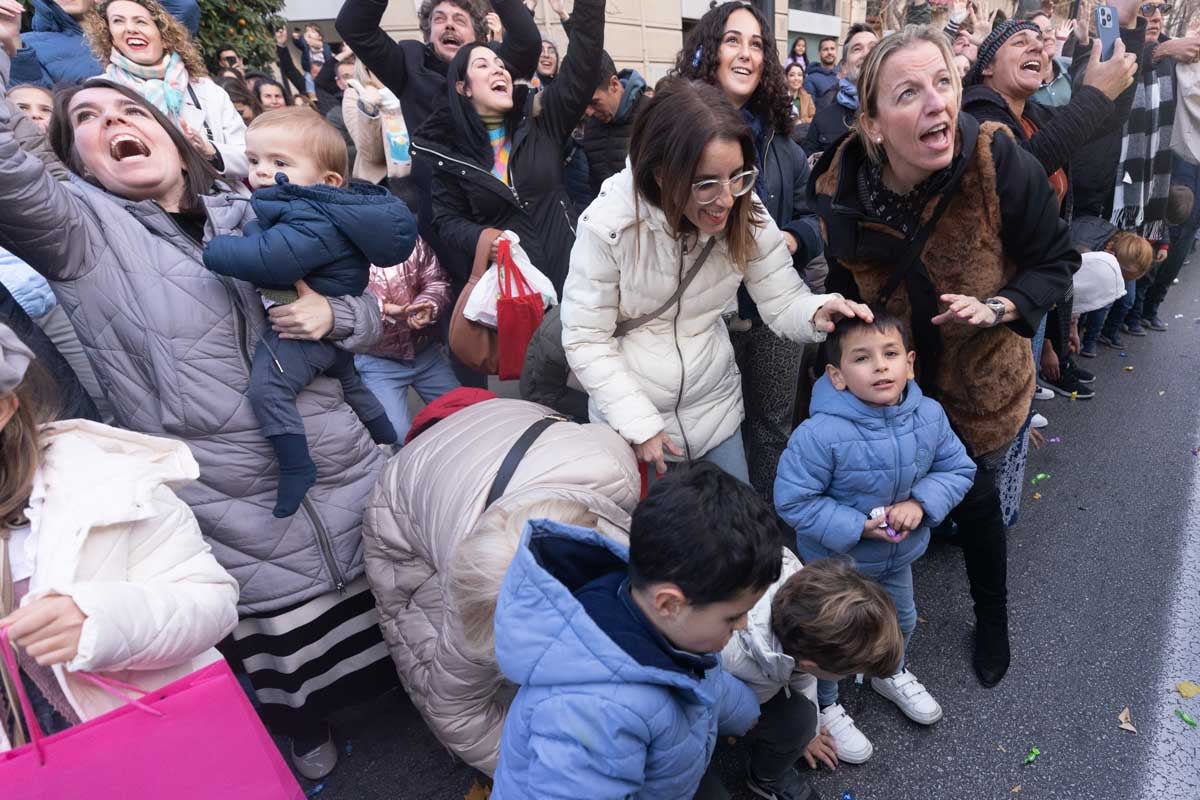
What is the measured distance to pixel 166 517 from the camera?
4.96ft

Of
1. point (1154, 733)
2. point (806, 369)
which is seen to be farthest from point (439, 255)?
point (1154, 733)

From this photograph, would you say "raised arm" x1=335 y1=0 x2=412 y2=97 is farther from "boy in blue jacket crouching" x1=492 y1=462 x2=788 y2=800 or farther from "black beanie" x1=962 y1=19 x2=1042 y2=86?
"boy in blue jacket crouching" x1=492 y1=462 x2=788 y2=800

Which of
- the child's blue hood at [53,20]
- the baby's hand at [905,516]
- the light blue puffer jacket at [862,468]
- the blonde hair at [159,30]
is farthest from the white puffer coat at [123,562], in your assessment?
the child's blue hood at [53,20]

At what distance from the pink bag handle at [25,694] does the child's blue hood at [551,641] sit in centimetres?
65

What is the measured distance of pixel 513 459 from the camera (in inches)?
65.9

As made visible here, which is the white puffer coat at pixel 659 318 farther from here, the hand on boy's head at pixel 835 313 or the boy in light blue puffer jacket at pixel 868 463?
the boy in light blue puffer jacket at pixel 868 463

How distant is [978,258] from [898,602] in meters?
1.15

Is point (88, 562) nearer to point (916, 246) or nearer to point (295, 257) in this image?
point (295, 257)

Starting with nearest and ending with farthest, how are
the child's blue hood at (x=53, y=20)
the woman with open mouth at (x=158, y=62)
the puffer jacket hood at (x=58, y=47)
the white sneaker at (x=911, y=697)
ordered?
the white sneaker at (x=911, y=697) → the woman with open mouth at (x=158, y=62) → the puffer jacket hood at (x=58, y=47) → the child's blue hood at (x=53, y=20)

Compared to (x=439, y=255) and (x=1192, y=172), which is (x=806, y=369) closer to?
(x=439, y=255)

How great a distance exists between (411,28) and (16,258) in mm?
11068

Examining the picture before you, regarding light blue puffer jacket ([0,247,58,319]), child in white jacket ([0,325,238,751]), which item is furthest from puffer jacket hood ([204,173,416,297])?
child in white jacket ([0,325,238,751])

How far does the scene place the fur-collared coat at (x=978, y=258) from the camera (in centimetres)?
208

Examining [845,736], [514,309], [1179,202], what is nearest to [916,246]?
[514,309]
